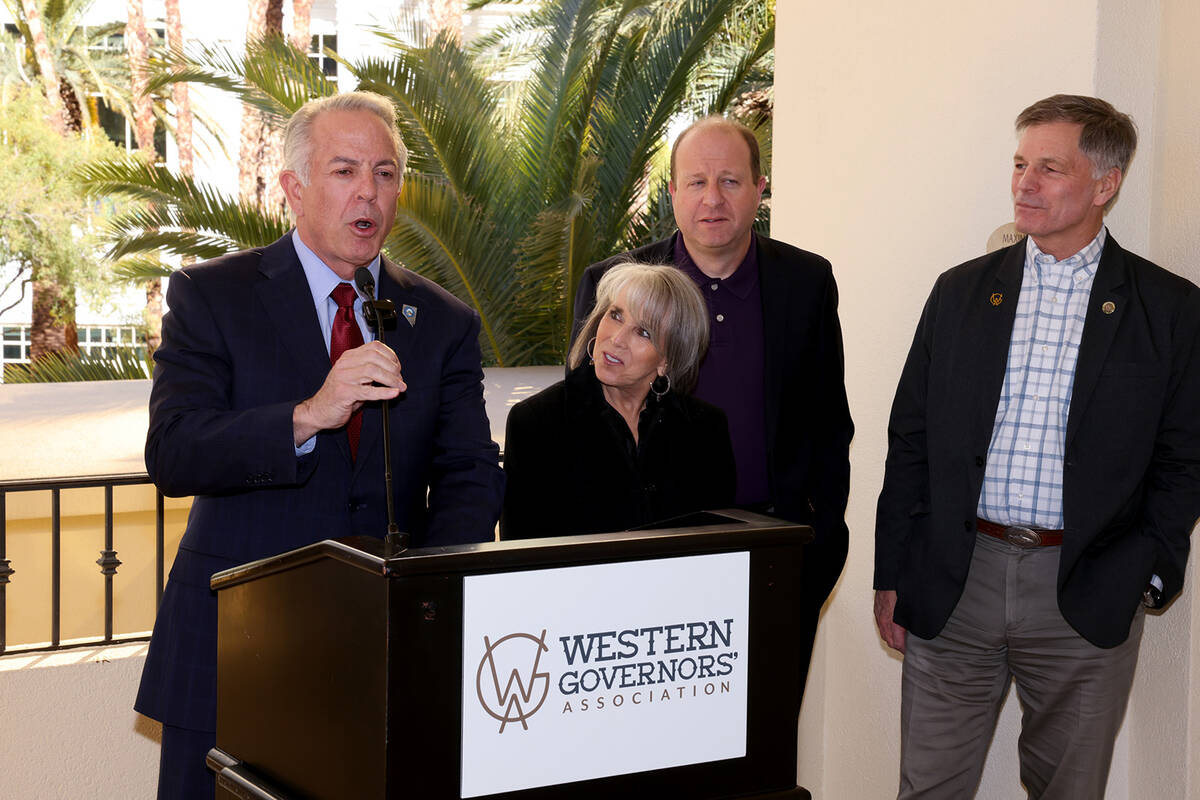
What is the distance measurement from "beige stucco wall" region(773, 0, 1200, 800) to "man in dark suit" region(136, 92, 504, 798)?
1.84 metres

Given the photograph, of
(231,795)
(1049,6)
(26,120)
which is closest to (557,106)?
(1049,6)

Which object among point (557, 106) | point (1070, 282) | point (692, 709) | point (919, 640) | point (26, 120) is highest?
point (26, 120)

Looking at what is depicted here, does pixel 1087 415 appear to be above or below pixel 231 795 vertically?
above

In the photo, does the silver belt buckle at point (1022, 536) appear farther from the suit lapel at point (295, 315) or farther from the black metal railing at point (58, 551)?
the black metal railing at point (58, 551)

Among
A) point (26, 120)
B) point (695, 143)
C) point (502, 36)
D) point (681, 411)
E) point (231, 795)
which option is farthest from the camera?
point (26, 120)

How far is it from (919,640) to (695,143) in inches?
54.4

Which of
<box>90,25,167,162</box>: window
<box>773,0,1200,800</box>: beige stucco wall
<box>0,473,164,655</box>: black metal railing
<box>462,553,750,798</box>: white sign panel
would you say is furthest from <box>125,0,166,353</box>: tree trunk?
<box>462,553,750,798</box>: white sign panel

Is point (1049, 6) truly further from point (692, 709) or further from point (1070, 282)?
point (692, 709)

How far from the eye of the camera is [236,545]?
2121mm

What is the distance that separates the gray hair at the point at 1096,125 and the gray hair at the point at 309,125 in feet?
5.02

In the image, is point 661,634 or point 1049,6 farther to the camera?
point 1049,6

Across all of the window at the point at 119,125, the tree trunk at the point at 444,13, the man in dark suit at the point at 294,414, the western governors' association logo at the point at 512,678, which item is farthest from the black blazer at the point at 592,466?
the window at the point at 119,125

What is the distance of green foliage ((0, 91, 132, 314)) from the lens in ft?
60.4

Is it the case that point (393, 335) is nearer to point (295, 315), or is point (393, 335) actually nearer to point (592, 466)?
point (295, 315)
